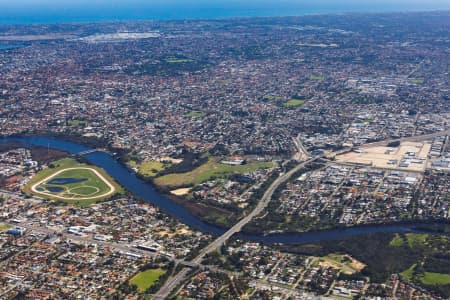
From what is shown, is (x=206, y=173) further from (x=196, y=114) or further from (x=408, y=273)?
(x=196, y=114)

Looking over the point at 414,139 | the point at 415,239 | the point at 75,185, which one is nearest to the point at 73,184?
the point at 75,185

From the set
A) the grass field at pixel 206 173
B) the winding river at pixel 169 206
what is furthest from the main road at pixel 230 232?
the grass field at pixel 206 173

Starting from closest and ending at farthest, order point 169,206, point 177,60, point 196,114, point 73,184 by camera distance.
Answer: point 169,206 < point 73,184 < point 196,114 < point 177,60

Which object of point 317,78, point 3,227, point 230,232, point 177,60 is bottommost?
point 230,232

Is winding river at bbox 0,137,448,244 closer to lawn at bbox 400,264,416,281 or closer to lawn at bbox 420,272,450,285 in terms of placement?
lawn at bbox 400,264,416,281

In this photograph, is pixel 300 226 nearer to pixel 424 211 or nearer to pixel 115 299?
pixel 424 211

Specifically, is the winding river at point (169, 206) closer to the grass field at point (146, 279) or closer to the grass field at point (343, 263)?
the grass field at point (343, 263)

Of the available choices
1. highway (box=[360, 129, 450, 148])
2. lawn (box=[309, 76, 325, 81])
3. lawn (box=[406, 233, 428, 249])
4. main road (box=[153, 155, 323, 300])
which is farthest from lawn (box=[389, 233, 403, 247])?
lawn (box=[309, 76, 325, 81])
